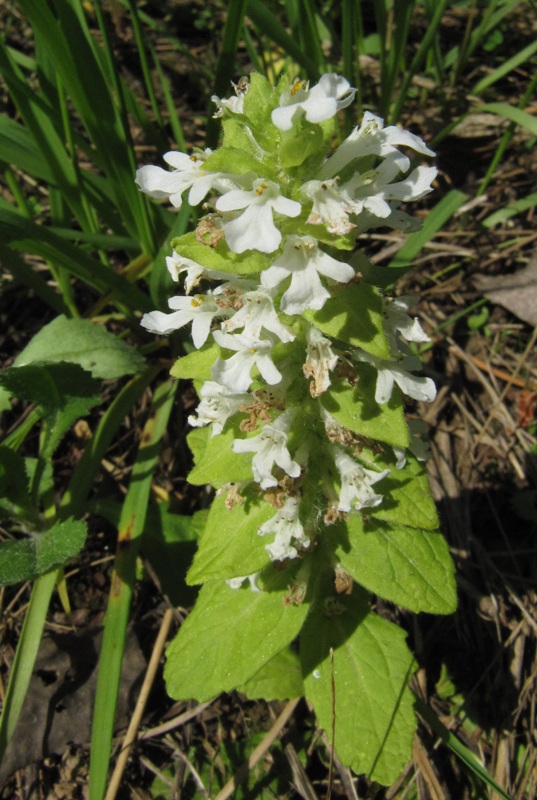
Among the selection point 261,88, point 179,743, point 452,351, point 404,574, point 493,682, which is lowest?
point 493,682

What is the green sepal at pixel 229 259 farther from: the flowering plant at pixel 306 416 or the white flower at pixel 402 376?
the white flower at pixel 402 376

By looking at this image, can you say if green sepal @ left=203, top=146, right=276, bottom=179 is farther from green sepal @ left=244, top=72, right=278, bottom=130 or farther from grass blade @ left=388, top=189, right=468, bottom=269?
grass blade @ left=388, top=189, right=468, bottom=269

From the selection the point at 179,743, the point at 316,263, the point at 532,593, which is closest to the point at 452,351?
the point at 532,593

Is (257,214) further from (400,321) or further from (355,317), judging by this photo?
(400,321)

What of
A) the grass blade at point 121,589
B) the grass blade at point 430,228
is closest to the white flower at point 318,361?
the grass blade at point 121,589

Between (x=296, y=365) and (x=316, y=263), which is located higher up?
(x=316, y=263)

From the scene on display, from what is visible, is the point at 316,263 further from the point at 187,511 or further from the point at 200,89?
the point at 200,89

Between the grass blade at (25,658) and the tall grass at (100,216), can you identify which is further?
the tall grass at (100,216)
